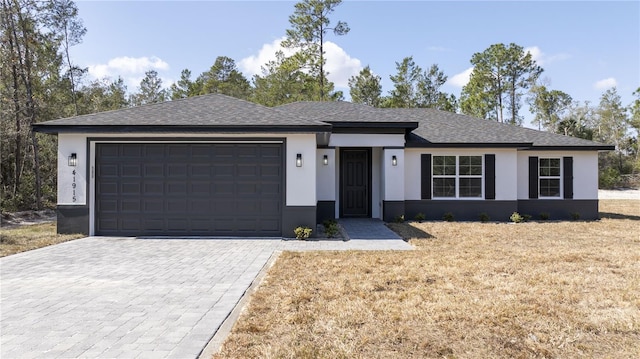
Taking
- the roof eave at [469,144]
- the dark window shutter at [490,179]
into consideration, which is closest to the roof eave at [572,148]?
the roof eave at [469,144]

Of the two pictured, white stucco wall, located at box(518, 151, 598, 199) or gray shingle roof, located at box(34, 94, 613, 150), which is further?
white stucco wall, located at box(518, 151, 598, 199)

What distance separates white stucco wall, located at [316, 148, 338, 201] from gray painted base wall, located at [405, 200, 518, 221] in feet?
9.63

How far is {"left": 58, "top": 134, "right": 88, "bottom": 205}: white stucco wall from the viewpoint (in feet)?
30.0

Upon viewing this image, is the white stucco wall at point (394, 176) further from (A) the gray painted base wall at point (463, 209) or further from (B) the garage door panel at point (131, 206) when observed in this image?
(B) the garage door panel at point (131, 206)

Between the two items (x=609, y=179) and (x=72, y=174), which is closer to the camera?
(x=72, y=174)

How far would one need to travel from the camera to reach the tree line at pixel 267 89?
15711 millimetres

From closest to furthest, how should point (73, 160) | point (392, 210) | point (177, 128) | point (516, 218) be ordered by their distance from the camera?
point (177, 128) → point (73, 160) → point (392, 210) → point (516, 218)

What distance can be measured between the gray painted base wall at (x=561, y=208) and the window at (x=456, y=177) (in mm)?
2183

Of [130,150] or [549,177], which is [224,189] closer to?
[130,150]

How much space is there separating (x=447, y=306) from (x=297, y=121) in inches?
236

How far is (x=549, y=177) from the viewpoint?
13.5 m

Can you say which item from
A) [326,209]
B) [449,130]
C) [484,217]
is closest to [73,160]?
[326,209]

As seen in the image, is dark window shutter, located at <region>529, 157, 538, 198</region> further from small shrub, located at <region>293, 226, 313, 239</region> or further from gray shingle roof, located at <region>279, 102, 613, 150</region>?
small shrub, located at <region>293, 226, 313, 239</region>

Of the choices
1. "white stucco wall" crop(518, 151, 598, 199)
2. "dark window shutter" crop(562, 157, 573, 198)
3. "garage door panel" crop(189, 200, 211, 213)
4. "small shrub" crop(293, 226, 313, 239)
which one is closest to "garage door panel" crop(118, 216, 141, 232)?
"garage door panel" crop(189, 200, 211, 213)
